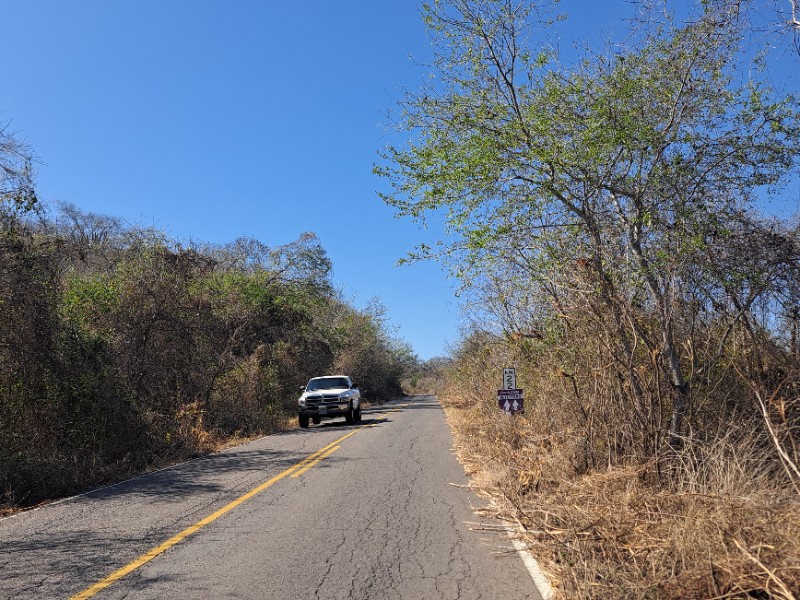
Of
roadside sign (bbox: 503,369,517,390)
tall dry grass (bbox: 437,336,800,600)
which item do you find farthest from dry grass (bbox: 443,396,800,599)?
roadside sign (bbox: 503,369,517,390)

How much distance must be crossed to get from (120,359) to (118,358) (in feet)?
1.03

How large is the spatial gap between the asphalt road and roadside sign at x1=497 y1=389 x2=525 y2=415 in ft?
4.76

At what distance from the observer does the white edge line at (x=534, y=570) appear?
4896 millimetres

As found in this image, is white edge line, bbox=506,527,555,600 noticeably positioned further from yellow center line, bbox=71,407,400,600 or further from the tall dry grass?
yellow center line, bbox=71,407,400,600

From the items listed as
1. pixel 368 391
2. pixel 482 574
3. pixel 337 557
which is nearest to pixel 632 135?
pixel 482 574

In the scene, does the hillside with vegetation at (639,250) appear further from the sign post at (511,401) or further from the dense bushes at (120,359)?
the dense bushes at (120,359)

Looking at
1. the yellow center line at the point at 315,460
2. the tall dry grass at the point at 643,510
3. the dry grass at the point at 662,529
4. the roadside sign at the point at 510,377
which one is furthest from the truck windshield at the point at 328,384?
the dry grass at the point at 662,529

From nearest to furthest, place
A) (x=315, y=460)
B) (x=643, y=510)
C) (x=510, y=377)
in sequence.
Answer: (x=643, y=510) → (x=510, y=377) → (x=315, y=460)

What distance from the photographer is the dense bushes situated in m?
11.0

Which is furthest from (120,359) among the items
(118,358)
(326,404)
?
(326,404)

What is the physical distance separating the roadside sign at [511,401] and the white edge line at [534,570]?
4.75 m

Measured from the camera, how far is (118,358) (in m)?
15.0

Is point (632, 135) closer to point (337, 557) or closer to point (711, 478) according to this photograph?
point (711, 478)

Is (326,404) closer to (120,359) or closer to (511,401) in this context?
(120,359)
